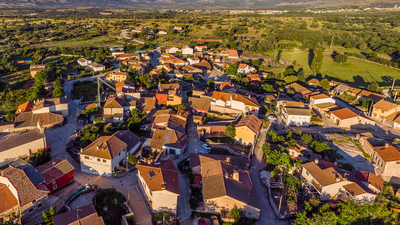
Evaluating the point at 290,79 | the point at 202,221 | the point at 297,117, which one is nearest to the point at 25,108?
the point at 202,221

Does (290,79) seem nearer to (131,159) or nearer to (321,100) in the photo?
(321,100)

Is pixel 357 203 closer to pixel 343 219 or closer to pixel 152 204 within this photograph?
pixel 343 219

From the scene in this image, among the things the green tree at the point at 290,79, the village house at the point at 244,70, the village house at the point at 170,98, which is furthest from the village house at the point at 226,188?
the village house at the point at 244,70

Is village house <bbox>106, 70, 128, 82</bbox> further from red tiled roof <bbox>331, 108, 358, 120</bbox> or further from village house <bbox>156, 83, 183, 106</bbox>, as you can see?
red tiled roof <bbox>331, 108, 358, 120</bbox>

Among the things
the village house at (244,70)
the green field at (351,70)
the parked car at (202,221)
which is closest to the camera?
the parked car at (202,221)

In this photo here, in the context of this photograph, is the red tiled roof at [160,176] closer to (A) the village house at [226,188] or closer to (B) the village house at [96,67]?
(A) the village house at [226,188]
